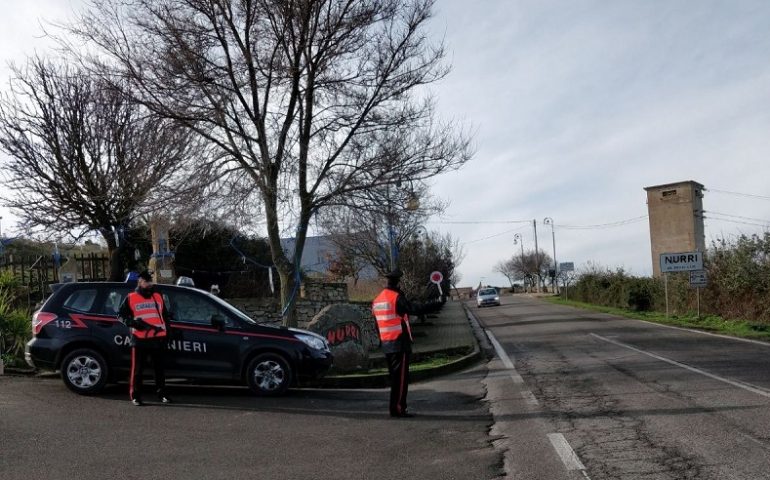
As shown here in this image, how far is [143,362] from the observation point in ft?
31.3

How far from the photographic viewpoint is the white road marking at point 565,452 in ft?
19.9

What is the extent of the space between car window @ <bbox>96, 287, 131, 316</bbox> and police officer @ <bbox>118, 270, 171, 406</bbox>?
2.82 feet

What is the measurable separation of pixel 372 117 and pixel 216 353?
636cm

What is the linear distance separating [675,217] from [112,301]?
→ 2150 inches

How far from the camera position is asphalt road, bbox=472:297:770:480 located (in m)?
5.99

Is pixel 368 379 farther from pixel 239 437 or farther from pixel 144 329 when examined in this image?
pixel 239 437

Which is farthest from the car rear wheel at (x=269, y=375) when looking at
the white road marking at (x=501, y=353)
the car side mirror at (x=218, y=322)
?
the white road marking at (x=501, y=353)

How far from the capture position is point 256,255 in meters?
24.5

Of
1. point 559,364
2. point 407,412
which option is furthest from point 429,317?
point 407,412

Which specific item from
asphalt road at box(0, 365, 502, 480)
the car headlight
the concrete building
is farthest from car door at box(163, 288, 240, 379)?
the concrete building

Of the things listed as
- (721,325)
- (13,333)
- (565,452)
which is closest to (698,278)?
(721,325)

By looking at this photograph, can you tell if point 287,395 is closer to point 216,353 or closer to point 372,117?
point 216,353

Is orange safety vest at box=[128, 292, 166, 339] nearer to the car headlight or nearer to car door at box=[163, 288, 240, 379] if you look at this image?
car door at box=[163, 288, 240, 379]

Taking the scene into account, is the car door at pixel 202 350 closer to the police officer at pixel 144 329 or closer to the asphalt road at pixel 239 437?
the asphalt road at pixel 239 437
